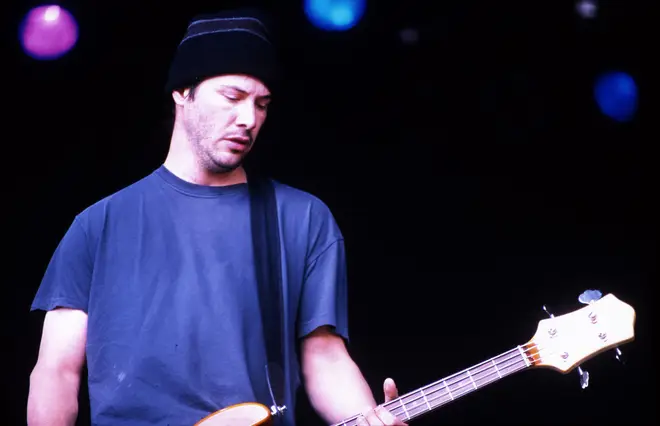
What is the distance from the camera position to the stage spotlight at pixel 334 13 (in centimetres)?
318

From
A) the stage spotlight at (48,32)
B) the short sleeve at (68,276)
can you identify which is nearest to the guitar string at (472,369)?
the short sleeve at (68,276)

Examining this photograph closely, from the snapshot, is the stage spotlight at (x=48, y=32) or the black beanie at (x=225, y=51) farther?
the stage spotlight at (x=48, y=32)

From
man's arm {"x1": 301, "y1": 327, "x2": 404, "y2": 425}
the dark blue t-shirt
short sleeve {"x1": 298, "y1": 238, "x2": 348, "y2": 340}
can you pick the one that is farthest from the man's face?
man's arm {"x1": 301, "y1": 327, "x2": 404, "y2": 425}

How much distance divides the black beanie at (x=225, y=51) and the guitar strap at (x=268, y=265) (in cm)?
31

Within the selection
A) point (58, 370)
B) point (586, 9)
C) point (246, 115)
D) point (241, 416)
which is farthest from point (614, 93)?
point (58, 370)

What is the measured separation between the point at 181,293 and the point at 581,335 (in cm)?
109

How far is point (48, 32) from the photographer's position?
2.94m

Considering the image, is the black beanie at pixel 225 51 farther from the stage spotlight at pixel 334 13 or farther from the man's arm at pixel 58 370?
the man's arm at pixel 58 370

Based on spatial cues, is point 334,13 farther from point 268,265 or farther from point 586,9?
point 268,265

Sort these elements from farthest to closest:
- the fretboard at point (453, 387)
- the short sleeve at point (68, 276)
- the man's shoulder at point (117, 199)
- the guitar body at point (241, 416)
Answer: the man's shoulder at point (117, 199) → the short sleeve at point (68, 276) → the fretboard at point (453, 387) → the guitar body at point (241, 416)

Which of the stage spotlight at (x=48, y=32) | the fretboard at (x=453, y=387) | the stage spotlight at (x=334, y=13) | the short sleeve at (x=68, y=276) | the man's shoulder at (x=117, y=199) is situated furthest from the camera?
the stage spotlight at (x=334, y=13)

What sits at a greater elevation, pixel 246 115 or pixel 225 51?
pixel 225 51

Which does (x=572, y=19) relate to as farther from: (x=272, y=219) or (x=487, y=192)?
(x=272, y=219)

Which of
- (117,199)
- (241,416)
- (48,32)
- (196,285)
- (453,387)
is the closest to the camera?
(241,416)
